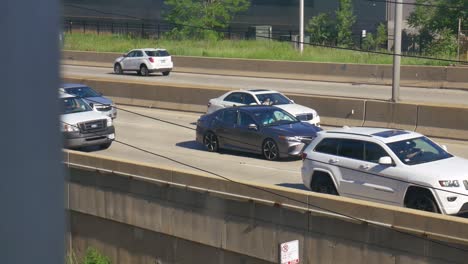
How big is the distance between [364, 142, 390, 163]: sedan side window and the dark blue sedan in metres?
4.90

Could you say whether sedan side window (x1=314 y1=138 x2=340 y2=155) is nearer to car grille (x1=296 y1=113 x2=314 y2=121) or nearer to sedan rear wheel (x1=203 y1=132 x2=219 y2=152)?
sedan rear wheel (x1=203 y1=132 x2=219 y2=152)

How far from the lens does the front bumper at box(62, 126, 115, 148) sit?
1972cm

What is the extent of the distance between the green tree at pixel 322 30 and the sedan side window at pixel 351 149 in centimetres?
4513

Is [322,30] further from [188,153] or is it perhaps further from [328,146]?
[328,146]

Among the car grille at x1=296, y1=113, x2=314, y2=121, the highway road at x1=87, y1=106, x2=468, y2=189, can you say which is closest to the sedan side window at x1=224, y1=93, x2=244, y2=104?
the highway road at x1=87, y1=106, x2=468, y2=189

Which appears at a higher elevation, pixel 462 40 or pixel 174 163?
pixel 462 40

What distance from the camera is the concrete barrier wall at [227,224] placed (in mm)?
11195

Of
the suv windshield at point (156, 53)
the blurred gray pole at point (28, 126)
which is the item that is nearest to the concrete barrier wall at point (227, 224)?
the blurred gray pole at point (28, 126)

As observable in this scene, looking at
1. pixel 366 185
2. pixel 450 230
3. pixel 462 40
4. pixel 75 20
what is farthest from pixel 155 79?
pixel 75 20

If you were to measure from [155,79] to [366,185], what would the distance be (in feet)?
88.3

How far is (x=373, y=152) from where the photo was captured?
13336 millimetres

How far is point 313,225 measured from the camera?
12445mm

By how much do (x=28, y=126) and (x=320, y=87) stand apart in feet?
111

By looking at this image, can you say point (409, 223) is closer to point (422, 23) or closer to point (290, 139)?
point (290, 139)
